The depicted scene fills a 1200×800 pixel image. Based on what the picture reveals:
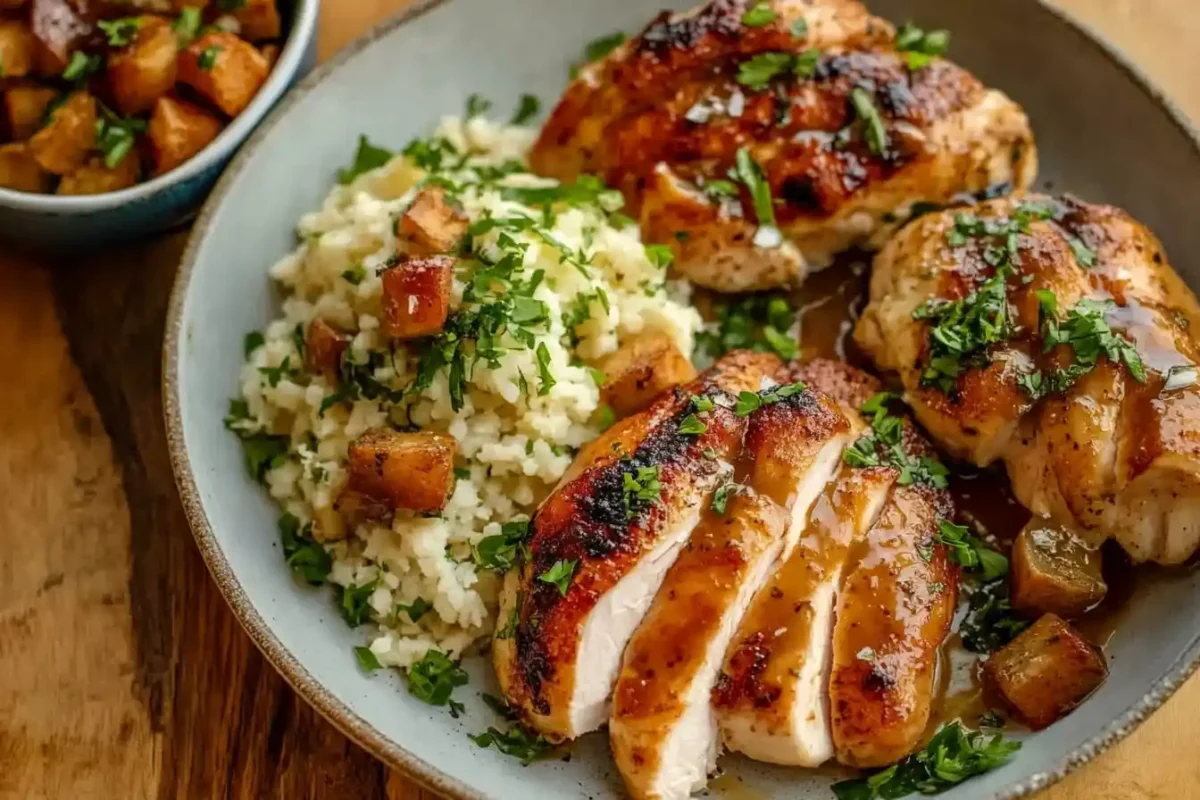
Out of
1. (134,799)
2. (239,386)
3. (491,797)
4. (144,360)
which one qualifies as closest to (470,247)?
(239,386)

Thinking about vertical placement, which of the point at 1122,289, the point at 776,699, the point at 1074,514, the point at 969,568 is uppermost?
the point at 1122,289

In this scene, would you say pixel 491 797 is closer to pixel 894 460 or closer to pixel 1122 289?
pixel 894 460

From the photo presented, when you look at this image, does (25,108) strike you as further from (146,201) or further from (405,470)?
(405,470)

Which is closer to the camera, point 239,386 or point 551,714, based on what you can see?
point 551,714

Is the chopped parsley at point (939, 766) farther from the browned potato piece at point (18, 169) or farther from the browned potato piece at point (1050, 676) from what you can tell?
the browned potato piece at point (18, 169)

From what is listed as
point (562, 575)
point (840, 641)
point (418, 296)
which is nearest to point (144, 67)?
point (418, 296)

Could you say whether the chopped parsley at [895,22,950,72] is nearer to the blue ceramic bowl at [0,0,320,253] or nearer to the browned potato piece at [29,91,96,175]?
the blue ceramic bowl at [0,0,320,253]
